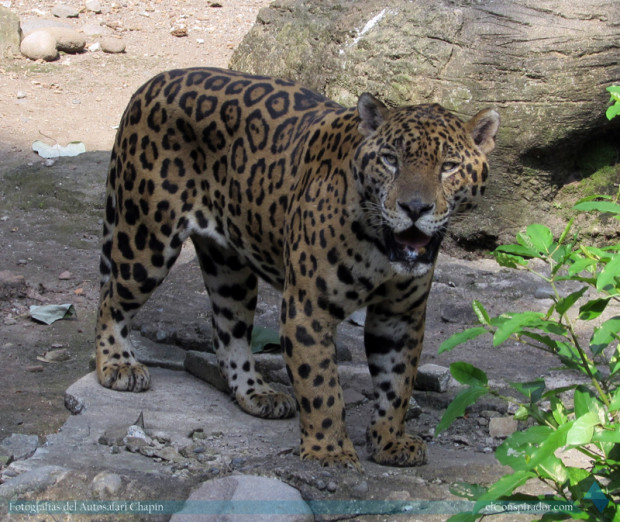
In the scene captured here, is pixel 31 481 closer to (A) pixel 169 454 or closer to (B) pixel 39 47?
(A) pixel 169 454

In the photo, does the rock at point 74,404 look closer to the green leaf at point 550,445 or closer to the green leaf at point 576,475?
the green leaf at point 576,475

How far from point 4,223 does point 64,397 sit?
4071 millimetres

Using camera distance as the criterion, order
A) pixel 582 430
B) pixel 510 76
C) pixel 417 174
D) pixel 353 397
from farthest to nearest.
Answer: pixel 510 76, pixel 353 397, pixel 417 174, pixel 582 430

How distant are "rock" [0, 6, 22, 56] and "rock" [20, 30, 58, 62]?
164 mm

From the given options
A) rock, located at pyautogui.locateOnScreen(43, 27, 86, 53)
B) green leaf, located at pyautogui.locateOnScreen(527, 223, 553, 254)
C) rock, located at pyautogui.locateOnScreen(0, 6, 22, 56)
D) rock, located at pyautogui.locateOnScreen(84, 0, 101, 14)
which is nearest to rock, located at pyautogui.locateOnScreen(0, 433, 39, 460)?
green leaf, located at pyautogui.locateOnScreen(527, 223, 553, 254)

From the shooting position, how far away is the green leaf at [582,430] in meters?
3.08

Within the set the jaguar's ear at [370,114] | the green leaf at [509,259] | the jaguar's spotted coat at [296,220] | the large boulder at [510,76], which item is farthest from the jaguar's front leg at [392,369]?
the large boulder at [510,76]

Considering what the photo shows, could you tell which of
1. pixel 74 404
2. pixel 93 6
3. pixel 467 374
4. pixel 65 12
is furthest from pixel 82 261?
pixel 93 6

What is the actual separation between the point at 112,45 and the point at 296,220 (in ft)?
34.9

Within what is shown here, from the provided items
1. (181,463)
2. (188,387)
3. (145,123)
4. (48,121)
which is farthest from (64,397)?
(48,121)

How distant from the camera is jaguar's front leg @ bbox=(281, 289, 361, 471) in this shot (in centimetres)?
542

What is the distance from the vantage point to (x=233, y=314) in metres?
6.92

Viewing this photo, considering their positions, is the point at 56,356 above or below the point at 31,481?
below

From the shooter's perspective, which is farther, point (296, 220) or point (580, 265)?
point (296, 220)
